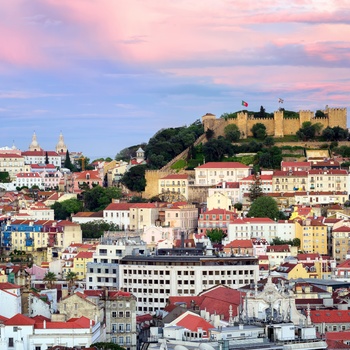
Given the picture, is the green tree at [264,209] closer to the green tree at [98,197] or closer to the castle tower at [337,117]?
the green tree at [98,197]

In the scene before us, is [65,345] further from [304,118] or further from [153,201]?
[304,118]

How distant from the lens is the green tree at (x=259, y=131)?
120375 millimetres

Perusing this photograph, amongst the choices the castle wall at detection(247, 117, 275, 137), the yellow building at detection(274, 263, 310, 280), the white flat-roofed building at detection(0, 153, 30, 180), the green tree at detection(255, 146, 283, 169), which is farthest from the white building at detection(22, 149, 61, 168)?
the yellow building at detection(274, 263, 310, 280)

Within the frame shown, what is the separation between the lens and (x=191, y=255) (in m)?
76.9

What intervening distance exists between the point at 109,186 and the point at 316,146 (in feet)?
59.5

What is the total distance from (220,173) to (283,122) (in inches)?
519

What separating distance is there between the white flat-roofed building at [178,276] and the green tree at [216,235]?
18.8m

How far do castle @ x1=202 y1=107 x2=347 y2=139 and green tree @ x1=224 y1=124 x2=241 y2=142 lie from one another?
3.18 ft

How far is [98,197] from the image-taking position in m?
111

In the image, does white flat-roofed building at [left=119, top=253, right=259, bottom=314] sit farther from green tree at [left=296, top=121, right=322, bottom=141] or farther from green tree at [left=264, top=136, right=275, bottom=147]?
green tree at [left=296, top=121, right=322, bottom=141]

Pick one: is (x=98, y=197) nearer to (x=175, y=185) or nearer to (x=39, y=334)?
(x=175, y=185)

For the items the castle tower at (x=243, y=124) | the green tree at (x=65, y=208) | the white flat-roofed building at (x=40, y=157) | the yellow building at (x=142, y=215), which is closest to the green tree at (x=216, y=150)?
the castle tower at (x=243, y=124)

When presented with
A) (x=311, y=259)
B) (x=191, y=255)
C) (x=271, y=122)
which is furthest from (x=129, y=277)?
(x=271, y=122)

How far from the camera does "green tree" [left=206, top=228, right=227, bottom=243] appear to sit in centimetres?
9375
